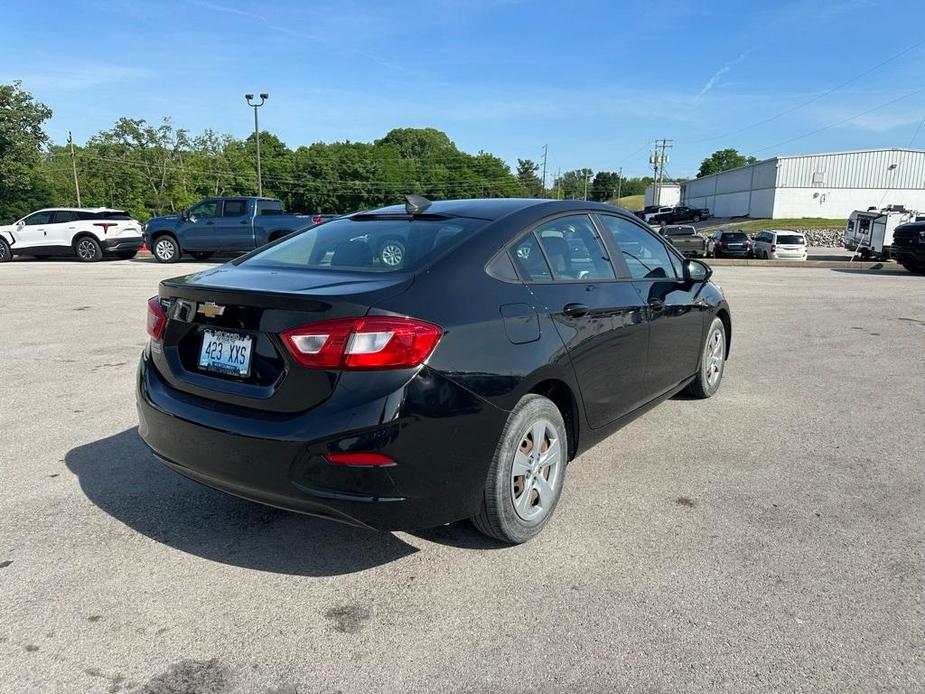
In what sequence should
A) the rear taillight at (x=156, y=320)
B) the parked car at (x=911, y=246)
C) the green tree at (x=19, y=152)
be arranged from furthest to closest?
the green tree at (x=19, y=152), the parked car at (x=911, y=246), the rear taillight at (x=156, y=320)

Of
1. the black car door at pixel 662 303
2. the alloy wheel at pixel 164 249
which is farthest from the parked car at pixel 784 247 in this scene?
the black car door at pixel 662 303

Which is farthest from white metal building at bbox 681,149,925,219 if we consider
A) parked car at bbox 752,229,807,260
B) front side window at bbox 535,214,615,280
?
front side window at bbox 535,214,615,280

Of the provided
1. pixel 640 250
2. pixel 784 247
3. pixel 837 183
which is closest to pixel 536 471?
pixel 640 250

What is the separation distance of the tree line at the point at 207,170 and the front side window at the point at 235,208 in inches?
1268

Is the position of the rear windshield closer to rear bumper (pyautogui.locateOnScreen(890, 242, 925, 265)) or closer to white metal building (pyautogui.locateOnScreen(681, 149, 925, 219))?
rear bumper (pyautogui.locateOnScreen(890, 242, 925, 265))

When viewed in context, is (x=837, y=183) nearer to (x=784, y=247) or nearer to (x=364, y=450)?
(x=784, y=247)

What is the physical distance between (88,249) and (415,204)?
19.6 m

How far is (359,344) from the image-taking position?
2.47 metres

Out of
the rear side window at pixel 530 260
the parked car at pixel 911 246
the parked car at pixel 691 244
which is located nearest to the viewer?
the rear side window at pixel 530 260

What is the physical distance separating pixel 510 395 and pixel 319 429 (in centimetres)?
83

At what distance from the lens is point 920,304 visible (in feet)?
39.2

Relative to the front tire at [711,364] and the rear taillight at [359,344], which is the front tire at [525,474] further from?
the front tire at [711,364]

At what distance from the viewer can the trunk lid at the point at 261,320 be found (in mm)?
2527

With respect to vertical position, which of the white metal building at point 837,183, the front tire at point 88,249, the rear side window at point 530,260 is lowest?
the front tire at point 88,249
